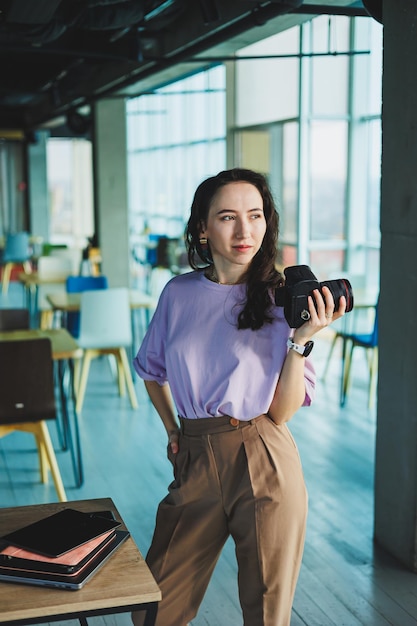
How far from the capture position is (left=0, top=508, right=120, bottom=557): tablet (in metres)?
1.78

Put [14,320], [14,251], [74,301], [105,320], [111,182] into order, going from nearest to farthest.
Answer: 1. [14,320]
2. [105,320]
3. [74,301]
4. [111,182]
5. [14,251]

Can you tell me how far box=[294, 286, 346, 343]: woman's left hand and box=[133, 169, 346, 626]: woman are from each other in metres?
0.01

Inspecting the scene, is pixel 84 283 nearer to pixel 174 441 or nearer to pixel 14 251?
pixel 174 441

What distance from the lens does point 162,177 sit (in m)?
15.4

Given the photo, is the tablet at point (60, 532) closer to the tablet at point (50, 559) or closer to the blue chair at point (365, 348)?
the tablet at point (50, 559)

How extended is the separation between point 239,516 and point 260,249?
701 mm

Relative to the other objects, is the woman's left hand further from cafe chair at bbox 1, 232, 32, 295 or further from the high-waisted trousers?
cafe chair at bbox 1, 232, 32, 295

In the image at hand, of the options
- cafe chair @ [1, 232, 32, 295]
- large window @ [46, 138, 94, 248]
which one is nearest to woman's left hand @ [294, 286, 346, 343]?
cafe chair @ [1, 232, 32, 295]

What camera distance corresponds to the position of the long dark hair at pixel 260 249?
2086mm

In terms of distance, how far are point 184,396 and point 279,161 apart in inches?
323

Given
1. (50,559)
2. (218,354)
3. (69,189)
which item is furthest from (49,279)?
(69,189)

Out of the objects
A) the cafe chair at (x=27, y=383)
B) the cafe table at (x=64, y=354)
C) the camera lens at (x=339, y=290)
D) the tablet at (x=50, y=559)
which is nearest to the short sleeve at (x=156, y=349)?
the camera lens at (x=339, y=290)

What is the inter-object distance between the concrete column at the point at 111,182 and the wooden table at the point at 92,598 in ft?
24.8

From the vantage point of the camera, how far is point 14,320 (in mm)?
5492
